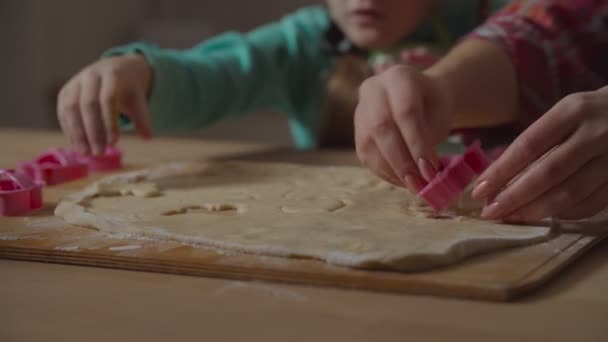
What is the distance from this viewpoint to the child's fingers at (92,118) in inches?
37.8

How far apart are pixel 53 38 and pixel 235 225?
6.14 feet

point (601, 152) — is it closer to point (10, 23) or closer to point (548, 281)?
point (548, 281)

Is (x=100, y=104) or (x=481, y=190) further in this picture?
(x=100, y=104)

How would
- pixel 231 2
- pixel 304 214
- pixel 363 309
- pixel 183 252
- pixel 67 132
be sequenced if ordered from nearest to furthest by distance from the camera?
pixel 363 309
pixel 183 252
pixel 304 214
pixel 67 132
pixel 231 2

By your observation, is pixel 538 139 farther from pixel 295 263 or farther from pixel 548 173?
pixel 295 263

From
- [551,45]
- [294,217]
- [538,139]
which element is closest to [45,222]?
[294,217]

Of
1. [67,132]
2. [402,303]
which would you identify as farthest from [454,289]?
[67,132]

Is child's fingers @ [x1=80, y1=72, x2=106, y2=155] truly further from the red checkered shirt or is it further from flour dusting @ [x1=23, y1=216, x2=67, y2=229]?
the red checkered shirt

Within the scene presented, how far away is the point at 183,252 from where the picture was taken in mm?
587

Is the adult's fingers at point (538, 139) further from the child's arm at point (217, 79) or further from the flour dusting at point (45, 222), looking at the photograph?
the child's arm at point (217, 79)

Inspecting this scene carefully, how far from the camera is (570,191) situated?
0.64 metres

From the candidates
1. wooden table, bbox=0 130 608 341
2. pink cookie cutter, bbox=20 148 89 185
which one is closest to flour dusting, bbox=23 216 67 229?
wooden table, bbox=0 130 608 341

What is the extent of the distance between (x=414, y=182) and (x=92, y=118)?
1.53 feet

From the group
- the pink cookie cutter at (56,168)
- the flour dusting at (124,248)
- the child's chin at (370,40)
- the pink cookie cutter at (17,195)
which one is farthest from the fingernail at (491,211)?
the child's chin at (370,40)
